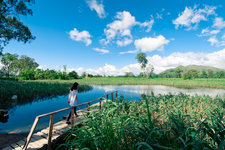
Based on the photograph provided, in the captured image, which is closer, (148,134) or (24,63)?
(148,134)

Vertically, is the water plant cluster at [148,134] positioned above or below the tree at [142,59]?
below

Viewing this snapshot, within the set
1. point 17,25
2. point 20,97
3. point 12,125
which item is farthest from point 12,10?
Result: point 12,125

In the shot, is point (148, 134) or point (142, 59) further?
point (142, 59)

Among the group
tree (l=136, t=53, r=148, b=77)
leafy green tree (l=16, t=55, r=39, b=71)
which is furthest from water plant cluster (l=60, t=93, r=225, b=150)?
leafy green tree (l=16, t=55, r=39, b=71)

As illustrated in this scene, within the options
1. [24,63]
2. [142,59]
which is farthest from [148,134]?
[24,63]

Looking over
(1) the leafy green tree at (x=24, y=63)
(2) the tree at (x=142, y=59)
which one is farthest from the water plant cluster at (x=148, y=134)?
(1) the leafy green tree at (x=24, y=63)

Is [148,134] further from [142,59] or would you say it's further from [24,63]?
[24,63]

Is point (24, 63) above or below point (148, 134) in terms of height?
above

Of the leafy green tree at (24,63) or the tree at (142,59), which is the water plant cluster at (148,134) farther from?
the leafy green tree at (24,63)

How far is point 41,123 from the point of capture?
7.05 metres

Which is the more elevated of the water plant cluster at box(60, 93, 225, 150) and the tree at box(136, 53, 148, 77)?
the tree at box(136, 53, 148, 77)

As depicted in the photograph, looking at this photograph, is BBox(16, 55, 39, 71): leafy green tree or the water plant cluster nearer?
the water plant cluster

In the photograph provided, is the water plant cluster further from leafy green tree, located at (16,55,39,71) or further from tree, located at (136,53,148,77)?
leafy green tree, located at (16,55,39,71)

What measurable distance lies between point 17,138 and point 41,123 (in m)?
2.08
